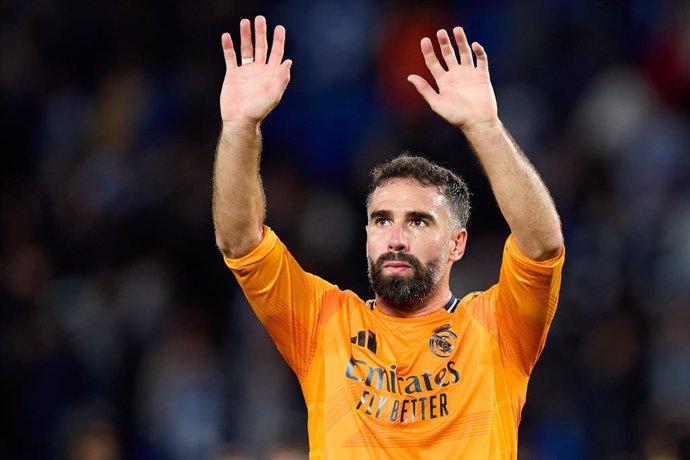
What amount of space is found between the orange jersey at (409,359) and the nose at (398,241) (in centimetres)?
30

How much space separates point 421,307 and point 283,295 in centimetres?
61

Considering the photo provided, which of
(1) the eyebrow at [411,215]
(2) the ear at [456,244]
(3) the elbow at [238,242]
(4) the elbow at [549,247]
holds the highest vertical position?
(1) the eyebrow at [411,215]

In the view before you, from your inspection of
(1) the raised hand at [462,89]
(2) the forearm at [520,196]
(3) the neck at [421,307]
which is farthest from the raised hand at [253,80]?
(3) the neck at [421,307]

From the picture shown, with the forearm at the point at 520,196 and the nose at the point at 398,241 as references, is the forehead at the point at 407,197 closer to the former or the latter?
the nose at the point at 398,241

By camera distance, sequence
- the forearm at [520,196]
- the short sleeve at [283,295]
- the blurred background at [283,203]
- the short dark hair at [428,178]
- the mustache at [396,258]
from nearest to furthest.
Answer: the forearm at [520,196]
the short sleeve at [283,295]
the mustache at [396,258]
the short dark hair at [428,178]
the blurred background at [283,203]

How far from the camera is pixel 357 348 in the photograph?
185 inches

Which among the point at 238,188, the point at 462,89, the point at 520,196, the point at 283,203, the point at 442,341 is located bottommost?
the point at 442,341

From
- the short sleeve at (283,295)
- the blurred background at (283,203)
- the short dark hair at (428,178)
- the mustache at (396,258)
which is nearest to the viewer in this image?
the short sleeve at (283,295)

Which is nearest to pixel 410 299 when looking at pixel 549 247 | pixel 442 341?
pixel 442 341

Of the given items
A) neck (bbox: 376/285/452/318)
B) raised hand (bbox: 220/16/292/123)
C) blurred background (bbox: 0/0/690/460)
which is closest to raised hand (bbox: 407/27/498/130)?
raised hand (bbox: 220/16/292/123)

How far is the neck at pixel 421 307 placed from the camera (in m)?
4.87

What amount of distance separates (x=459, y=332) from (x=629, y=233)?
15.3 feet

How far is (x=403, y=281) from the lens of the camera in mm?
4711

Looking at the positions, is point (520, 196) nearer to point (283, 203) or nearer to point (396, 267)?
point (396, 267)
